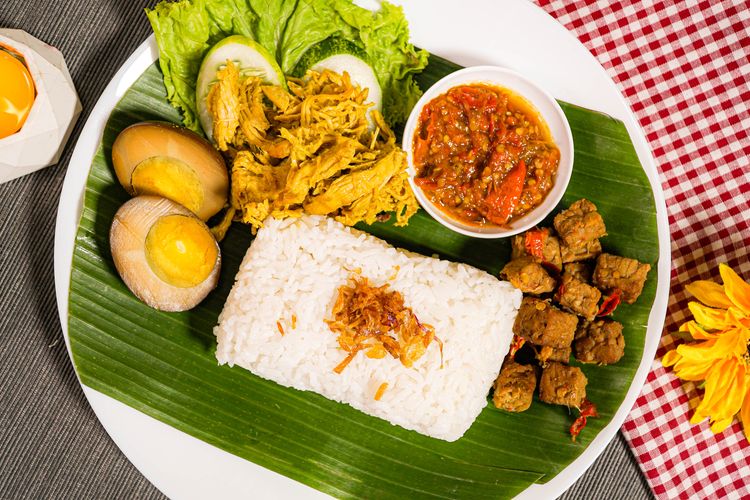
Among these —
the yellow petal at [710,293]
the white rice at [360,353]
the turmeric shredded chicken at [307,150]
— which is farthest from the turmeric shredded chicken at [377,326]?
the yellow petal at [710,293]

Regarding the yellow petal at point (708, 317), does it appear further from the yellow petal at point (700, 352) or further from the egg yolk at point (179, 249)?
the egg yolk at point (179, 249)

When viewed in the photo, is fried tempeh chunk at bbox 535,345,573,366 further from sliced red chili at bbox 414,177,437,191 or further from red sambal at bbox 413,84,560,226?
sliced red chili at bbox 414,177,437,191

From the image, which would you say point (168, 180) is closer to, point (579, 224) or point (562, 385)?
point (579, 224)

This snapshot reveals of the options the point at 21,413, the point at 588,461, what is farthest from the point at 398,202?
the point at 21,413

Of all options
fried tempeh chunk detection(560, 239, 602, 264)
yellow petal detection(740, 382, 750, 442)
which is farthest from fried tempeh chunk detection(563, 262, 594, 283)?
yellow petal detection(740, 382, 750, 442)

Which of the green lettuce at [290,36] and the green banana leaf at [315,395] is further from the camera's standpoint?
the green banana leaf at [315,395]

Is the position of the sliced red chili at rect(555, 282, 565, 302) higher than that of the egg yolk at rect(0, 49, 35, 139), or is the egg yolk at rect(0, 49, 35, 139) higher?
the egg yolk at rect(0, 49, 35, 139)

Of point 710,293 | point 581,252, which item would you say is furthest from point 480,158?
point 710,293

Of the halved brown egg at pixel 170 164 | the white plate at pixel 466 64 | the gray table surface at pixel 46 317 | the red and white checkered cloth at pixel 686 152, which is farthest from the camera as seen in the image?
the gray table surface at pixel 46 317
